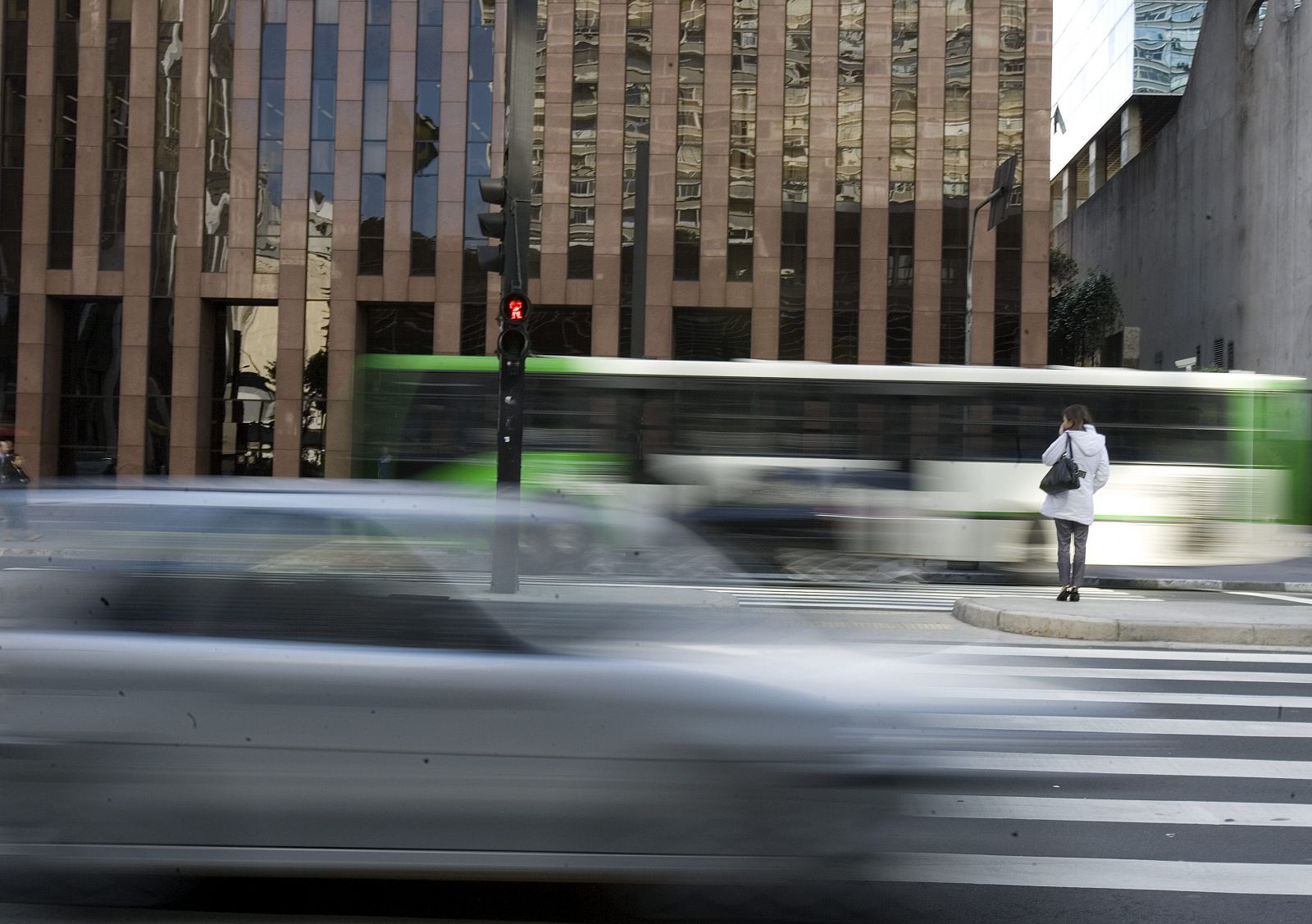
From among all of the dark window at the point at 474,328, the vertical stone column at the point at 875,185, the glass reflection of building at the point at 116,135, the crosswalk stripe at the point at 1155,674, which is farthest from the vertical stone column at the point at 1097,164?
the crosswalk stripe at the point at 1155,674

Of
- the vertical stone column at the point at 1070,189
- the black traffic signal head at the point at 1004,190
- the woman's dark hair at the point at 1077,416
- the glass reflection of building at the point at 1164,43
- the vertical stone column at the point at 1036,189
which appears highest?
the glass reflection of building at the point at 1164,43

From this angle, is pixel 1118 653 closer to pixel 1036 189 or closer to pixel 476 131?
pixel 1036 189

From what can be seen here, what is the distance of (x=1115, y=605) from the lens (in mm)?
11664

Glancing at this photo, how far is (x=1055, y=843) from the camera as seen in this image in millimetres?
4918

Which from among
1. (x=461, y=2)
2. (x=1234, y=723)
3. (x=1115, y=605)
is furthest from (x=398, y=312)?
(x=1234, y=723)

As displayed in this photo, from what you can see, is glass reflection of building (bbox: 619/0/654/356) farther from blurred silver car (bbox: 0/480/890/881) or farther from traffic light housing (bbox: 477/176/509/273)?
blurred silver car (bbox: 0/480/890/881)

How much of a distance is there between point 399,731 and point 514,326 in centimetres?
888

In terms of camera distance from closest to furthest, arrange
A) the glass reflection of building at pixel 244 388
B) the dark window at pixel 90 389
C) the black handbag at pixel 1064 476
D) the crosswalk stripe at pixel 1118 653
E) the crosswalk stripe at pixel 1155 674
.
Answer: the crosswalk stripe at pixel 1155 674 < the crosswalk stripe at pixel 1118 653 < the black handbag at pixel 1064 476 < the dark window at pixel 90 389 < the glass reflection of building at pixel 244 388

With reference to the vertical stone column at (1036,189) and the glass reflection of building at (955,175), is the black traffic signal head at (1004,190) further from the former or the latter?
the vertical stone column at (1036,189)

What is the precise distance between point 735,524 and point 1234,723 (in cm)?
937

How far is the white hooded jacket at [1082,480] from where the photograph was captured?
1205 centimetres

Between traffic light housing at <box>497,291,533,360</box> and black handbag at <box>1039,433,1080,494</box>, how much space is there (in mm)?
5064

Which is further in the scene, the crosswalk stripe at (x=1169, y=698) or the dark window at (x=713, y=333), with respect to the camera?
the dark window at (x=713, y=333)

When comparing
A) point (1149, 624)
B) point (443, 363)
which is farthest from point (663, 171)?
point (1149, 624)
